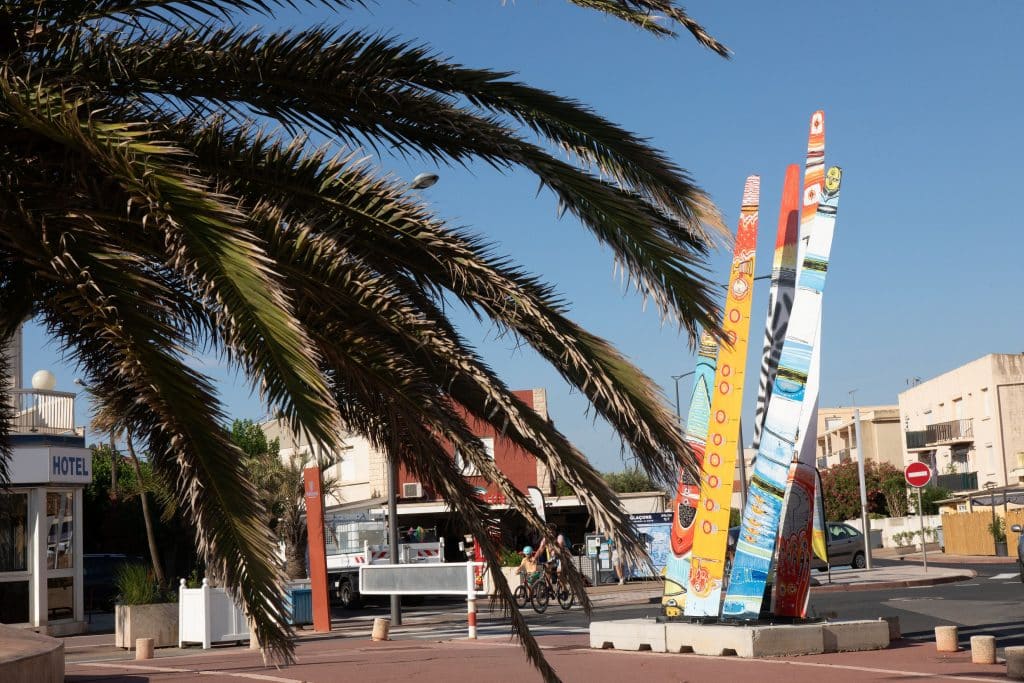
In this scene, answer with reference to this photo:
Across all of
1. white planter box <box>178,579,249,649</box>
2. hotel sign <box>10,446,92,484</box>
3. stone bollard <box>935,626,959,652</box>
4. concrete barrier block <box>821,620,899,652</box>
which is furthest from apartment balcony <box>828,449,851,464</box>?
stone bollard <box>935,626,959,652</box>

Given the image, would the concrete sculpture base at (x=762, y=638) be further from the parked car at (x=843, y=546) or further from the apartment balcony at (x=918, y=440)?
the apartment balcony at (x=918, y=440)

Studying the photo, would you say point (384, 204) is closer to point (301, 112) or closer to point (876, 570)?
point (301, 112)

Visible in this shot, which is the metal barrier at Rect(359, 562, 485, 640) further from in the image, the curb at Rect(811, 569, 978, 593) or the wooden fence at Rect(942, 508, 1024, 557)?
the wooden fence at Rect(942, 508, 1024, 557)

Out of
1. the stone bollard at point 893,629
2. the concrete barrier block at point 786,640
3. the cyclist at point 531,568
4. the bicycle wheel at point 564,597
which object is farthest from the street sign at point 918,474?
the concrete barrier block at point 786,640

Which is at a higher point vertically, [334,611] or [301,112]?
[301,112]

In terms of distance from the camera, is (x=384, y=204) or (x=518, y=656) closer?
(x=384, y=204)

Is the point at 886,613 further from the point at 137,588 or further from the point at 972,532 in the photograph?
the point at 972,532

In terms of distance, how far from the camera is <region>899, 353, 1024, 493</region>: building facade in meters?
60.9

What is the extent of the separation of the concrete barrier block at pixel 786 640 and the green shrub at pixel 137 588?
11.5m

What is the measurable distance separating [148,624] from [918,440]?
59.5 meters

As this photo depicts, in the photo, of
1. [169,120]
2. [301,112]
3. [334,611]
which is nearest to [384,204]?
[301,112]

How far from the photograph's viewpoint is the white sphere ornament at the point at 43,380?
25703 mm

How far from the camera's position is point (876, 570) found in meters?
31.9

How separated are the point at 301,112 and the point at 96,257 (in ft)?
5.56
